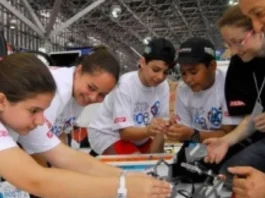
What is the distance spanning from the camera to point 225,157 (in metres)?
1.61

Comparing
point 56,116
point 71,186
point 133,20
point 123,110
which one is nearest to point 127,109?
point 123,110

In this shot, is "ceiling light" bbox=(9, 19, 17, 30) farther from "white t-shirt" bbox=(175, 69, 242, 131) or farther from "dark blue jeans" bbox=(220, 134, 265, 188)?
"dark blue jeans" bbox=(220, 134, 265, 188)

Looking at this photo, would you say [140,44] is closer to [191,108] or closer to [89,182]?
[191,108]

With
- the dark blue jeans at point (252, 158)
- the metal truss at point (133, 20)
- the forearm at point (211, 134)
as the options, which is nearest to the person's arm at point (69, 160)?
the dark blue jeans at point (252, 158)

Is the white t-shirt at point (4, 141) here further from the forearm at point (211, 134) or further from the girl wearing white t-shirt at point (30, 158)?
the forearm at point (211, 134)

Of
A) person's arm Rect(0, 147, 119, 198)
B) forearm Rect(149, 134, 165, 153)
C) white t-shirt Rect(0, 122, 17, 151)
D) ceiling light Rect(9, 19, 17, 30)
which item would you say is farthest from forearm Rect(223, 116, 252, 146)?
ceiling light Rect(9, 19, 17, 30)

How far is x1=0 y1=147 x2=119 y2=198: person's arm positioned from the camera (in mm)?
991

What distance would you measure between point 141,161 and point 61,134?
382mm

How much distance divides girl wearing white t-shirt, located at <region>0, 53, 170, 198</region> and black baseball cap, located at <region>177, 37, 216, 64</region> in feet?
2.97

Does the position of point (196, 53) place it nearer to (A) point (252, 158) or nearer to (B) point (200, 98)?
(B) point (200, 98)

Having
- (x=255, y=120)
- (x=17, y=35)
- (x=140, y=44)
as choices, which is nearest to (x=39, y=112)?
(x=255, y=120)

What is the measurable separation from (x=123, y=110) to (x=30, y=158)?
1138mm

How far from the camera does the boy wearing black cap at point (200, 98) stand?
1.91 metres

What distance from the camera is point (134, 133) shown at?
7.04 feet
